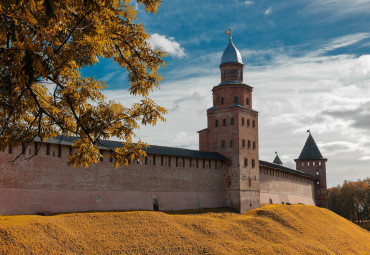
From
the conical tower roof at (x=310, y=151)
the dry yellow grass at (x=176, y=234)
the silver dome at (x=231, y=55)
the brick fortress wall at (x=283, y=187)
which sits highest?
the silver dome at (x=231, y=55)

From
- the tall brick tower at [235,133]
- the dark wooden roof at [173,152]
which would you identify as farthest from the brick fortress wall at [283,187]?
the dark wooden roof at [173,152]

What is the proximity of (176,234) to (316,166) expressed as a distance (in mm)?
40264

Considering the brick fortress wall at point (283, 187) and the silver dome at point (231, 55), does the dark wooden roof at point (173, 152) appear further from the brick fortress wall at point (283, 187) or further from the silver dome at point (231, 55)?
the silver dome at point (231, 55)

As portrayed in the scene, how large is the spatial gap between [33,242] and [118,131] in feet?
37.8

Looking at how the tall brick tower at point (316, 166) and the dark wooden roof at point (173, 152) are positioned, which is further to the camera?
the tall brick tower at point (316, 166)

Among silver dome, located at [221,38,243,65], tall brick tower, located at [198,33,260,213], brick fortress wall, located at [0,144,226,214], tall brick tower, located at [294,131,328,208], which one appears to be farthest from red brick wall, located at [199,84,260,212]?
tall brick tower, located at [294,131,328,208]

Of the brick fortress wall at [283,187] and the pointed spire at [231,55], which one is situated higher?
the pointed spire at [231,55]

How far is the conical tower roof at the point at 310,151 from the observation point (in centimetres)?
5944

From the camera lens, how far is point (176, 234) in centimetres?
2450

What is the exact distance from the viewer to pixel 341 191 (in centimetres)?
6631

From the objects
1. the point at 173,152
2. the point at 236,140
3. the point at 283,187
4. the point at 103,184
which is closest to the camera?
the point at 103,184

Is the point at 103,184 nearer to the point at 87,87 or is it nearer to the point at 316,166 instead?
the point at 87,87

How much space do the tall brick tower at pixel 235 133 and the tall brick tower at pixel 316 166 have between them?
81.7 ft

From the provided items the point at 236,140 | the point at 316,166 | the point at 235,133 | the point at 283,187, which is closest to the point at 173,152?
the point at 236,140
